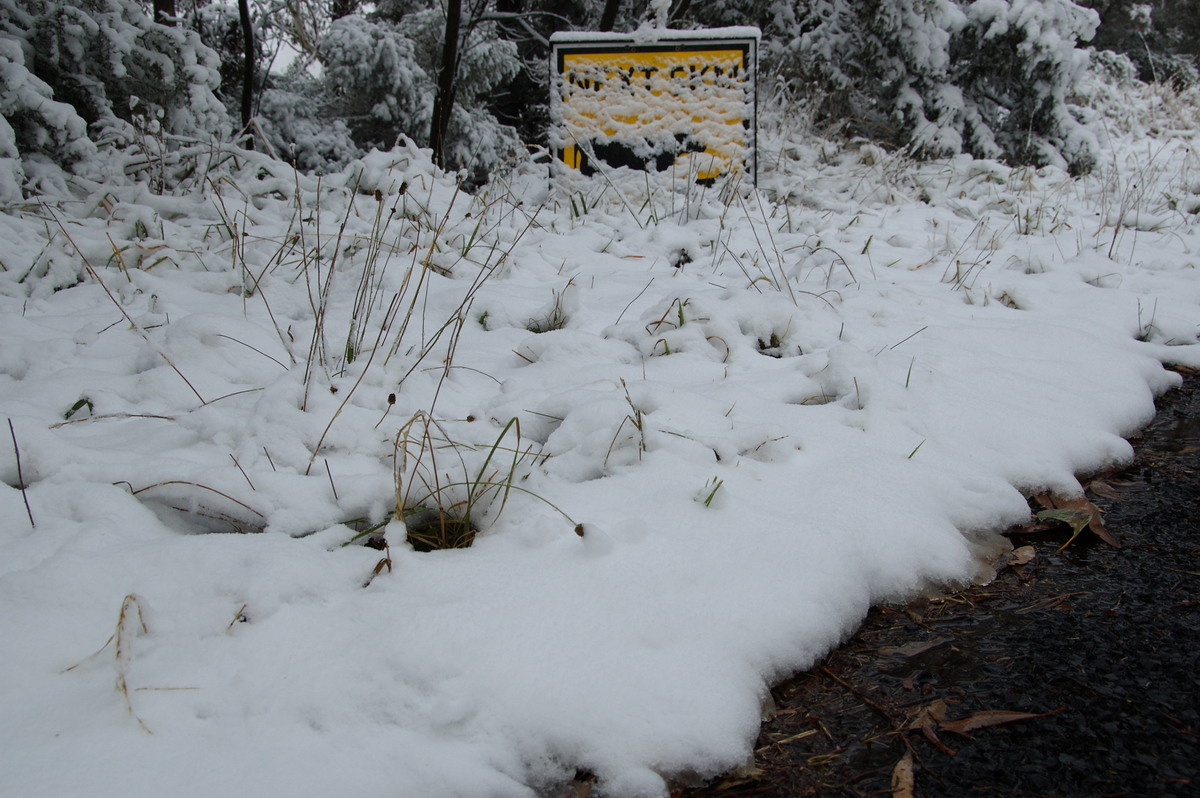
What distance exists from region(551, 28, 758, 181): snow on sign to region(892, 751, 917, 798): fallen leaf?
417 centimetres

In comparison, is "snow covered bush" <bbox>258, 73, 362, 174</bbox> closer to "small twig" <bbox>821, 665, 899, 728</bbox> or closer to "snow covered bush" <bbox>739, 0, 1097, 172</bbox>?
"snow covered bush" <bbox>739, 0, 1097, 172</bbox>

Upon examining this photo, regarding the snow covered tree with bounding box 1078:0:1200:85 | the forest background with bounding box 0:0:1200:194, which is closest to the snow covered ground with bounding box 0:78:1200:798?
the forest background with bounding box 0:0:1200:194

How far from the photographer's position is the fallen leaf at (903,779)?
968 mm

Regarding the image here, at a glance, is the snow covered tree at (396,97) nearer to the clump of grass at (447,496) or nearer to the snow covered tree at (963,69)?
the snow covered tree at (963,69)

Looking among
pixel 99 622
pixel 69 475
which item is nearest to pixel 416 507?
pixel 99 622

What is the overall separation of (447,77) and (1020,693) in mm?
4210

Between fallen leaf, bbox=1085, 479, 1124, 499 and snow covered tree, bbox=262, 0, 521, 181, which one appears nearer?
fallen leaf, bbox=1085, 479, 1124, 499

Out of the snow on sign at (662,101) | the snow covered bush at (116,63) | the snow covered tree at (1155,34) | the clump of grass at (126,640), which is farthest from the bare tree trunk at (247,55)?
the snow covered tree at (1155,34)

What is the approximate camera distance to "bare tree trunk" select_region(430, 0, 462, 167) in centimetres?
409

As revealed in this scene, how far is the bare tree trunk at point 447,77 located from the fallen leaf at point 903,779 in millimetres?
3975

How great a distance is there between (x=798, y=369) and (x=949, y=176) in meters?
3.78

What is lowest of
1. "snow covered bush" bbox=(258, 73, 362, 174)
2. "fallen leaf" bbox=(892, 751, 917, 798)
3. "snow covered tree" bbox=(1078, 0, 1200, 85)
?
"fallen leaf" bbox=(892, 751, 917, 798)

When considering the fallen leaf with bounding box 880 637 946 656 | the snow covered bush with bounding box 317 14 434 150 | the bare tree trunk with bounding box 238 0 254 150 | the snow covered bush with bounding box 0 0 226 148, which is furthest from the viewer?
the snow covered bush with bounding box 317 14 434 150

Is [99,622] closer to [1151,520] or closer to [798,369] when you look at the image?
[798,369]
